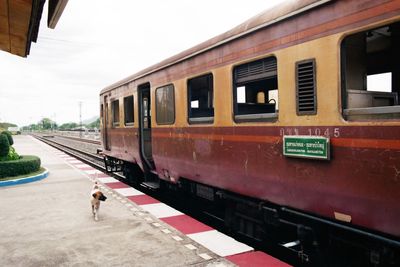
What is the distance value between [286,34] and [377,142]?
173 centimetres

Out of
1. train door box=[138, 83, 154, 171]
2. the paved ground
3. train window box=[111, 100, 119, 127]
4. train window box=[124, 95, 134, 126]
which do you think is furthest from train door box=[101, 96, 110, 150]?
the paved ground

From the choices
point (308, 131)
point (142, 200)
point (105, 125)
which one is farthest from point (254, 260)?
point (105, 125)

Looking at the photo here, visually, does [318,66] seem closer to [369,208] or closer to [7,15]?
[369,208]

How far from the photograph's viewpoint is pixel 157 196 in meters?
9.70

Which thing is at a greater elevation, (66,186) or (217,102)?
(217,102)

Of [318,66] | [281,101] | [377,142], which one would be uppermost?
[318,66]

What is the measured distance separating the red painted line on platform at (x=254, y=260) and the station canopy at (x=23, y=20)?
3.93m

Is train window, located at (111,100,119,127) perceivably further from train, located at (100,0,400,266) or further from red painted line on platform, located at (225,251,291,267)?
red painted line on platform, located at (225,251,291,267)

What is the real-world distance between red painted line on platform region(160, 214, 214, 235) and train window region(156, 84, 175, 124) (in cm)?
199

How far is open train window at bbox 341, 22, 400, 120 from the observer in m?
3.40

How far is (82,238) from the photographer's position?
5520 millimetres

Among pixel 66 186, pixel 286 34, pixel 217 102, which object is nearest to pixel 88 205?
pixel 66 186

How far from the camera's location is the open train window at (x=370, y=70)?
340 cm

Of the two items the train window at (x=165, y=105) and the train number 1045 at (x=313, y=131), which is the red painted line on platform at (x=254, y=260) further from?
the train window at (x=165, y=105)
